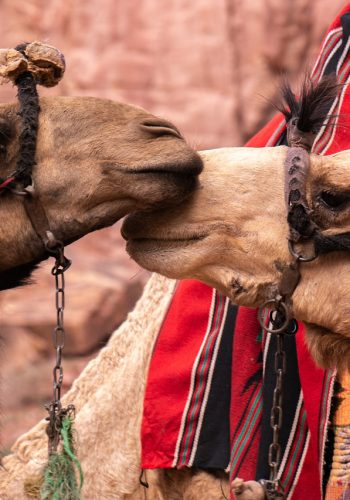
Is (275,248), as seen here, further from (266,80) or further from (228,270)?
(266,80)

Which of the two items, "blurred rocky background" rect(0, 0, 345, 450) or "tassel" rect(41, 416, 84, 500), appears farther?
"blurred rocky background" rect(0, 0, 345, 450)

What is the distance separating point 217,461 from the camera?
2559mm

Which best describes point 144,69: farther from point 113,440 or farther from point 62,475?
point 62,475

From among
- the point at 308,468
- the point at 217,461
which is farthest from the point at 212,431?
the point at 308,468

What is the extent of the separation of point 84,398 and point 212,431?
0.38m

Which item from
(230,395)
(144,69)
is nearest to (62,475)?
(230,395)

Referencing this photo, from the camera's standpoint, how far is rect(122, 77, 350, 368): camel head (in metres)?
2.08

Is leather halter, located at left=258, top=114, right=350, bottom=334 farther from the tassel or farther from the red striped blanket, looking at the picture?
the tassel

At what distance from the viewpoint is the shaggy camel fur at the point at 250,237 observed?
209 cm

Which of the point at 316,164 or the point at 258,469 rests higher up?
the point at 316,164

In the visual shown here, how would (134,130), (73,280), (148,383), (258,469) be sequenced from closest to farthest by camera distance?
1. (134,130)
2. (258,469)
3. (148,383)
4. (73,280)

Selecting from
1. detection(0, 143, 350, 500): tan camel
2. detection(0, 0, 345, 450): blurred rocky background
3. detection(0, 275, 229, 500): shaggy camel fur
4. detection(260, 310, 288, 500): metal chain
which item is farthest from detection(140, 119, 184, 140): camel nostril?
detection(0, 0, 345, 450): blurred rocky background

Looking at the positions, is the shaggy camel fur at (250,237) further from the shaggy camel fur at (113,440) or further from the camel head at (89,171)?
the shaggy camel fur at (113,440)

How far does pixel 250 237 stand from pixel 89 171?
0.37m
